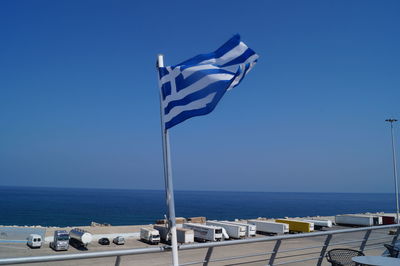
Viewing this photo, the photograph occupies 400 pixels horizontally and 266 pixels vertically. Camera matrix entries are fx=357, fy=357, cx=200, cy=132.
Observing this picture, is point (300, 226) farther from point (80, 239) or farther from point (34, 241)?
point (34, 241)

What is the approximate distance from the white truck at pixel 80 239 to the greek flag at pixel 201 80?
96.5 ft

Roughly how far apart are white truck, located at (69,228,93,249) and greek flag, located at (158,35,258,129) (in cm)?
2940

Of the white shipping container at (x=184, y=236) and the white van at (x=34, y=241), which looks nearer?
the white van at (x=34, y=241)

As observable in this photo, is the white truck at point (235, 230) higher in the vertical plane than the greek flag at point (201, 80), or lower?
lower

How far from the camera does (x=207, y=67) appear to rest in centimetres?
546

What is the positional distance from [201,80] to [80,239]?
30217mm

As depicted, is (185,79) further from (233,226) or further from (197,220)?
(197,220)

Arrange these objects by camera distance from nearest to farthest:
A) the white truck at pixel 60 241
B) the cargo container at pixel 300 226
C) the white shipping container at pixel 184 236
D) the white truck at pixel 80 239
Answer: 1. the white truck at pixel 60 241
2. the white truck at pixel 80 239
3. the white shipping container at pixel 184 236
4. the cargo container at pixel 300 226

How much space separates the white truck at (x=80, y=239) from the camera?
31.6m

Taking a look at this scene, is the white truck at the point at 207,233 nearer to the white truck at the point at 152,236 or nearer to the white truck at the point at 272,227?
the white truck at the point at 152,236

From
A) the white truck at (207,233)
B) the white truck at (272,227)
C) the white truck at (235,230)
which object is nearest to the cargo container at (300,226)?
the white truck at (272,227)

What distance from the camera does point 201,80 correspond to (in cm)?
540

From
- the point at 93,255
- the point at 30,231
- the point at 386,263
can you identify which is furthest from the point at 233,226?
the point at 93,255

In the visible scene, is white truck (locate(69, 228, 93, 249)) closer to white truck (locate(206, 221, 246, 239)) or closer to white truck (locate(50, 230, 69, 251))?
white truck (locate(50, 230, 69, 251))
